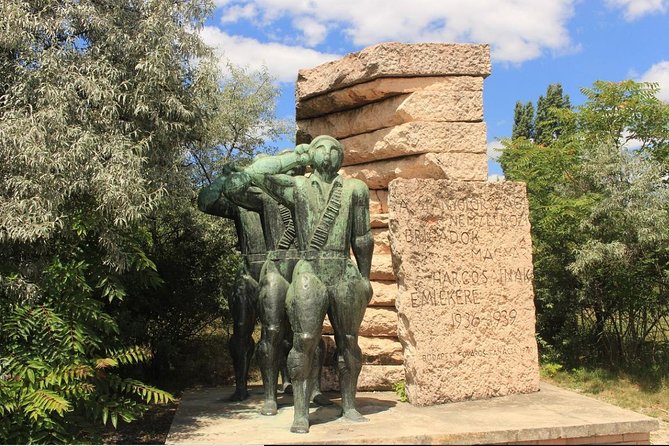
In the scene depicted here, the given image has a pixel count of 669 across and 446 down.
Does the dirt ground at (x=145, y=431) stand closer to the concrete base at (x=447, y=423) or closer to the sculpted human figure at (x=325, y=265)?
the concrete base at (x=447, y=423)

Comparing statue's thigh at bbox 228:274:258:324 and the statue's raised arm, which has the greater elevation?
the statue's raised arm

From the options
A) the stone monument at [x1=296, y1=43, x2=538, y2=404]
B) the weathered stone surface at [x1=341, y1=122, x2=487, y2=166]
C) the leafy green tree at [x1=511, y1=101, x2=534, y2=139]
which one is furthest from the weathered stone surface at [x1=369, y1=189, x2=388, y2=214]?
the leafy green tree at [x1=511, y1=101, x2=534, y2=139]

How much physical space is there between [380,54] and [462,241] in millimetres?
2145

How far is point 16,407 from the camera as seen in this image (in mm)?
5211

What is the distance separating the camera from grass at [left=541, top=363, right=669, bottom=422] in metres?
8.08

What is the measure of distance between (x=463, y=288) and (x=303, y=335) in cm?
192

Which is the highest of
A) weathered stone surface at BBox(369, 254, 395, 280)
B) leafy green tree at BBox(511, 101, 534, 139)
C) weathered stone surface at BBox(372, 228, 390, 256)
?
leafy green tree at BBox(511, 101, 534, 139)

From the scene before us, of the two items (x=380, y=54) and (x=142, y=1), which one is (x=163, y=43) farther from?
(x=380, y=54)

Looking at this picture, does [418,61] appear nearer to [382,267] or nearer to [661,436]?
[382,267]

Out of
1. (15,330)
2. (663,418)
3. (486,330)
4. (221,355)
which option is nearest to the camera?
(15,330)

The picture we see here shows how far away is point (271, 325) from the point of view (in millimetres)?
5828

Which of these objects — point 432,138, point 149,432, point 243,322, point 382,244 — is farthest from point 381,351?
point 149,432

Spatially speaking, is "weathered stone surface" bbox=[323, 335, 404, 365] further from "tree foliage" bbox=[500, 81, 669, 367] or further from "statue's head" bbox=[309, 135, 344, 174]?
"tree foliage" bbox=[500, 81, 669, 367]

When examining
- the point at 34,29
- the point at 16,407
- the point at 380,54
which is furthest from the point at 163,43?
the point at 16,407
